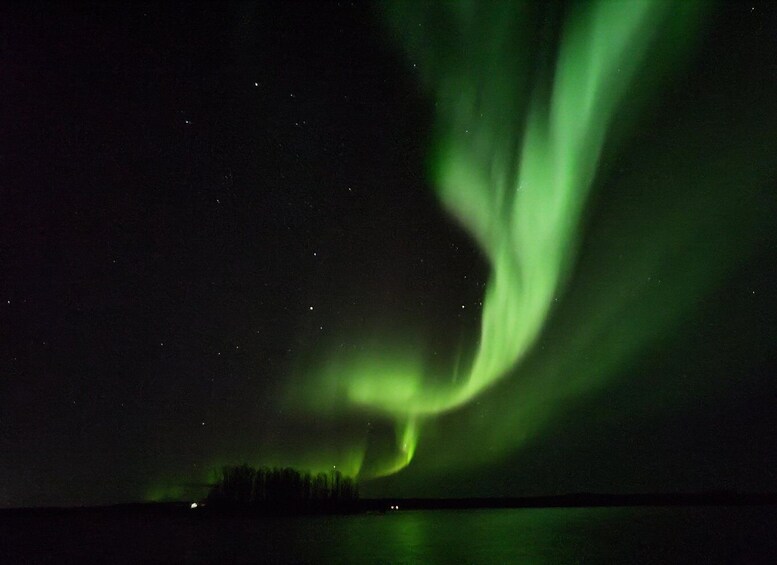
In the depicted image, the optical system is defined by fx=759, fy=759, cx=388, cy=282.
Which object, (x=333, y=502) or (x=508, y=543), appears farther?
(x=333, y=502)

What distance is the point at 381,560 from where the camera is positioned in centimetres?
3069

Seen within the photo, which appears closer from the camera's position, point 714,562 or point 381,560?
point 714,562

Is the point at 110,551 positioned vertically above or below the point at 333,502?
below

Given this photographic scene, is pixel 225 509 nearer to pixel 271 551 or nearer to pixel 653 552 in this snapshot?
pixel 271 551

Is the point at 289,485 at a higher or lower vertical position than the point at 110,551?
higher

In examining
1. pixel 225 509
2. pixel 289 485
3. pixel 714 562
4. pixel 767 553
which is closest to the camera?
pixel 714 562

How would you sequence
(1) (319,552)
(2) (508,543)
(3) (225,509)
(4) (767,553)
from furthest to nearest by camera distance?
(3) (225,509) → (2) (508,543) → (1) (319,552) → (4) (767,553)

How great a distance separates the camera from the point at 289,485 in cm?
→ 12000

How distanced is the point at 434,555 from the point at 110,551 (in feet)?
62.3

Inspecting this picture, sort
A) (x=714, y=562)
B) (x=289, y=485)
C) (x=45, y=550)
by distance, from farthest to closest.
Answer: (x=289, y=485) → (x=45, y=550) → (x=714, y=562)

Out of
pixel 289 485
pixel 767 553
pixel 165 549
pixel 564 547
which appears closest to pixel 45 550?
pixel 165 549

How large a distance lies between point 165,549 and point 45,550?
8.24 meters

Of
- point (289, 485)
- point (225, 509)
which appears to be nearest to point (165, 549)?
point (225, 509)

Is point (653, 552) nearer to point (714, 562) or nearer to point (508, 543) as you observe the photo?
point (714, 562)
